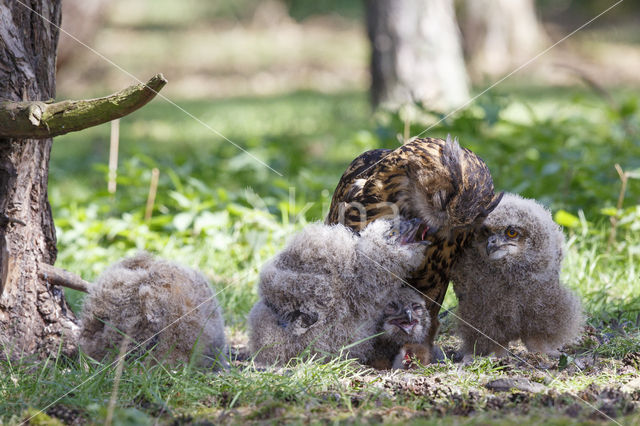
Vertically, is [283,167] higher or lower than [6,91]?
lower

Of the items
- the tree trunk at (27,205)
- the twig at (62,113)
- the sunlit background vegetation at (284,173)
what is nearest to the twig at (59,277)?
the tree trunk at (27,205)

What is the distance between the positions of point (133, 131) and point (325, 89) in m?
6.06

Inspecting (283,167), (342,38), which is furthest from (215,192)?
(342,38)

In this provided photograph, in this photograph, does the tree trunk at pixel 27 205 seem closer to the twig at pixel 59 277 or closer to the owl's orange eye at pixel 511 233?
the twig at pixel 59 277

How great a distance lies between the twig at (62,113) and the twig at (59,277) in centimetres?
83

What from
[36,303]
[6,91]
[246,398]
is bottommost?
[246,398]

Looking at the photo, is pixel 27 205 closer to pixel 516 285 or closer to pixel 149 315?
pixel 149 315

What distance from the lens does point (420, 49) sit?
997 cm

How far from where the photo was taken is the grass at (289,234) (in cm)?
282

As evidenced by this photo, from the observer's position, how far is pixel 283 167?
25.0ft

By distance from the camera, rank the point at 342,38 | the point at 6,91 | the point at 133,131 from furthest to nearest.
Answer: the point at 342,38 → the point at 133,131 → the point at 6,91

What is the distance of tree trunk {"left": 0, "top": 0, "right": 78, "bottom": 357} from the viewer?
10.4 feet

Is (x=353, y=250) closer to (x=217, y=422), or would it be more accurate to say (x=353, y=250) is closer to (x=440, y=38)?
(x=217, y=422)

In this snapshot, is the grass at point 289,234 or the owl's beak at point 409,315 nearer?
the grass at point 289,234
